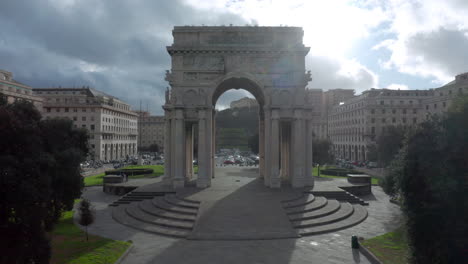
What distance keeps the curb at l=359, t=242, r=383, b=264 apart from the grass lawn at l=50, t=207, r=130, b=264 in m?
13.8

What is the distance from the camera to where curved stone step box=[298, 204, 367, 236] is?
18873mm

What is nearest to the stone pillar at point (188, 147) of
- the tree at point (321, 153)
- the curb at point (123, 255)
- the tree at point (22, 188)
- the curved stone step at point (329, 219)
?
the curved stone step at point (329, 219)

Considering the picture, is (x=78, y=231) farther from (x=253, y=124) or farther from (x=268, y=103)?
(x=253, y=124)

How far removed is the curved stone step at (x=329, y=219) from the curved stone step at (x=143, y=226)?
808cm

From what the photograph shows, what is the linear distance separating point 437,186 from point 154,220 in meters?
17.9

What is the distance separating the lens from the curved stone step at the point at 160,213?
2047 centimetres

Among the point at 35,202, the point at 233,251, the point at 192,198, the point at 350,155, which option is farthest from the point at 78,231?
the point at 350,155

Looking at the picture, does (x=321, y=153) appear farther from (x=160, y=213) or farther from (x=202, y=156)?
(x=160, y=213)

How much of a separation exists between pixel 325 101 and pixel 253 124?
158 ft

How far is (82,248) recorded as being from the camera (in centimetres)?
1627

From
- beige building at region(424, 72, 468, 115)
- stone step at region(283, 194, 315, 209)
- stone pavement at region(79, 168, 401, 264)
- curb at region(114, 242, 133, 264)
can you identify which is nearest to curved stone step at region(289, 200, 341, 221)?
stone step at region(283, 194, 315, 209)

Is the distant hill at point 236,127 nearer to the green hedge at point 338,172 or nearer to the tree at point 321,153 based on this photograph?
the tree at point 321,153

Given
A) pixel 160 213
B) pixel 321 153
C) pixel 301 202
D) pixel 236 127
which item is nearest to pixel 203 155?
pixel 160 213

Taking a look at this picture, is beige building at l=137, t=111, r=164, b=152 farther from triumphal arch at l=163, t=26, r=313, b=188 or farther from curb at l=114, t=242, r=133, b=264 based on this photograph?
curb at l=114, t=242, r=133, b=264
